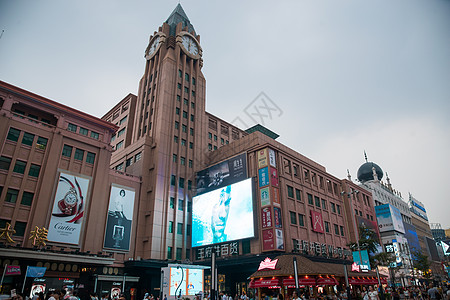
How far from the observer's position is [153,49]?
62.9m

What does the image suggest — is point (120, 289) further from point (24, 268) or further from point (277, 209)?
point (277, 209)

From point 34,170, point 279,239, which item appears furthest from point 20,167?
point 279,239

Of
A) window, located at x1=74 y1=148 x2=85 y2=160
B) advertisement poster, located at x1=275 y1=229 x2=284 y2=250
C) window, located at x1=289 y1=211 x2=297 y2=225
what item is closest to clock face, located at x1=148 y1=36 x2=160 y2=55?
window, located at x1=74 y1=148 x2=85 y2=160

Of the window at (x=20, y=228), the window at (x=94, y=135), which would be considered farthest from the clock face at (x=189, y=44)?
the window at (x=20, y=228)

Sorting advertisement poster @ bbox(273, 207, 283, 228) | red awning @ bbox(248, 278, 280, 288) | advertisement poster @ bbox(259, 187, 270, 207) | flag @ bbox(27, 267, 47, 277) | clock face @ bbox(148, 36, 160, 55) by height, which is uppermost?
clock face @ bbox(148, 36, 160, 55)

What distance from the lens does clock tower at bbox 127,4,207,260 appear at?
45.3 m

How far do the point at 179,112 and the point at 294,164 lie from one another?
2283 cm

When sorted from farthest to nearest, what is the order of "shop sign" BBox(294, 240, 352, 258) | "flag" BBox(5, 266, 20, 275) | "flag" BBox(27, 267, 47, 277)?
1. "shop sign" BBox(294, 240, 352, 258)
2. "flag" BBox(27, 267, 47, 277)
3. "flag" BBox(5, 266, 20, 275)

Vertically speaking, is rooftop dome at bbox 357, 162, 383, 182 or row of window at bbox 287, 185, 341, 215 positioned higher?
rooftop dome at bbox 357, 162, 383, 182

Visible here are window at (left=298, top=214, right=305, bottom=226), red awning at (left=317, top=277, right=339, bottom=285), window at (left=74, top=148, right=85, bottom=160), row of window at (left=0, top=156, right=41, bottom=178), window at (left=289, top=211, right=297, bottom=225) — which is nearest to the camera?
red awning at (left=317, top=277, right=339, bottom=285)

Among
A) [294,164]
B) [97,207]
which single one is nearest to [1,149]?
[97,207]

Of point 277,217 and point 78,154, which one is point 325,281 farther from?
point 78,154

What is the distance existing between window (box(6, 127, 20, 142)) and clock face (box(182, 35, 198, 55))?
120ft

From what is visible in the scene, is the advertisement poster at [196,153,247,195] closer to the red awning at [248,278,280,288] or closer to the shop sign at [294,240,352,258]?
the shop sign at [294,240,352,258]
